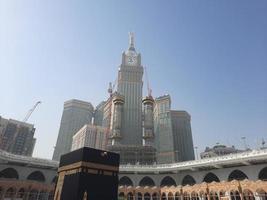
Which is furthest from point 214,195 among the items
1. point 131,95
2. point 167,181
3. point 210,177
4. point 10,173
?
point 131,95

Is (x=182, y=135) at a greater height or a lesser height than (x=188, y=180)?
greater

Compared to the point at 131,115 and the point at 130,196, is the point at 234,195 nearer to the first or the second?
the point at 130,196

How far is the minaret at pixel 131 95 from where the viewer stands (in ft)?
481

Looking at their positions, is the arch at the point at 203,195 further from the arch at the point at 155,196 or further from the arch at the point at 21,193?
the arch at the point at 21,193

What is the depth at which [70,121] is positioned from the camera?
186 meters

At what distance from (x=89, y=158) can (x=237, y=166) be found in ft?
117

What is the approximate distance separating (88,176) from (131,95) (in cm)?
12774

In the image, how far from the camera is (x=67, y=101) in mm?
193000

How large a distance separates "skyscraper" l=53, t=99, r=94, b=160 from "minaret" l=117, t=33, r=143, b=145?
5067 centimetres

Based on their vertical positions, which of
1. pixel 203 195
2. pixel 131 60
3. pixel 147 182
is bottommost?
pixel 203 195

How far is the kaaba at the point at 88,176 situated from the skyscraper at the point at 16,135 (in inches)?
4873

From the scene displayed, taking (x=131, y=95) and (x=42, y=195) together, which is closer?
(x=42, y=195)

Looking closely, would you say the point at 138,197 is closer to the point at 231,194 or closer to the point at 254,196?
the point at 231,194

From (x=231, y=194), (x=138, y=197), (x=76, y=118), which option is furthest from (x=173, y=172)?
(x=76, y=118)
